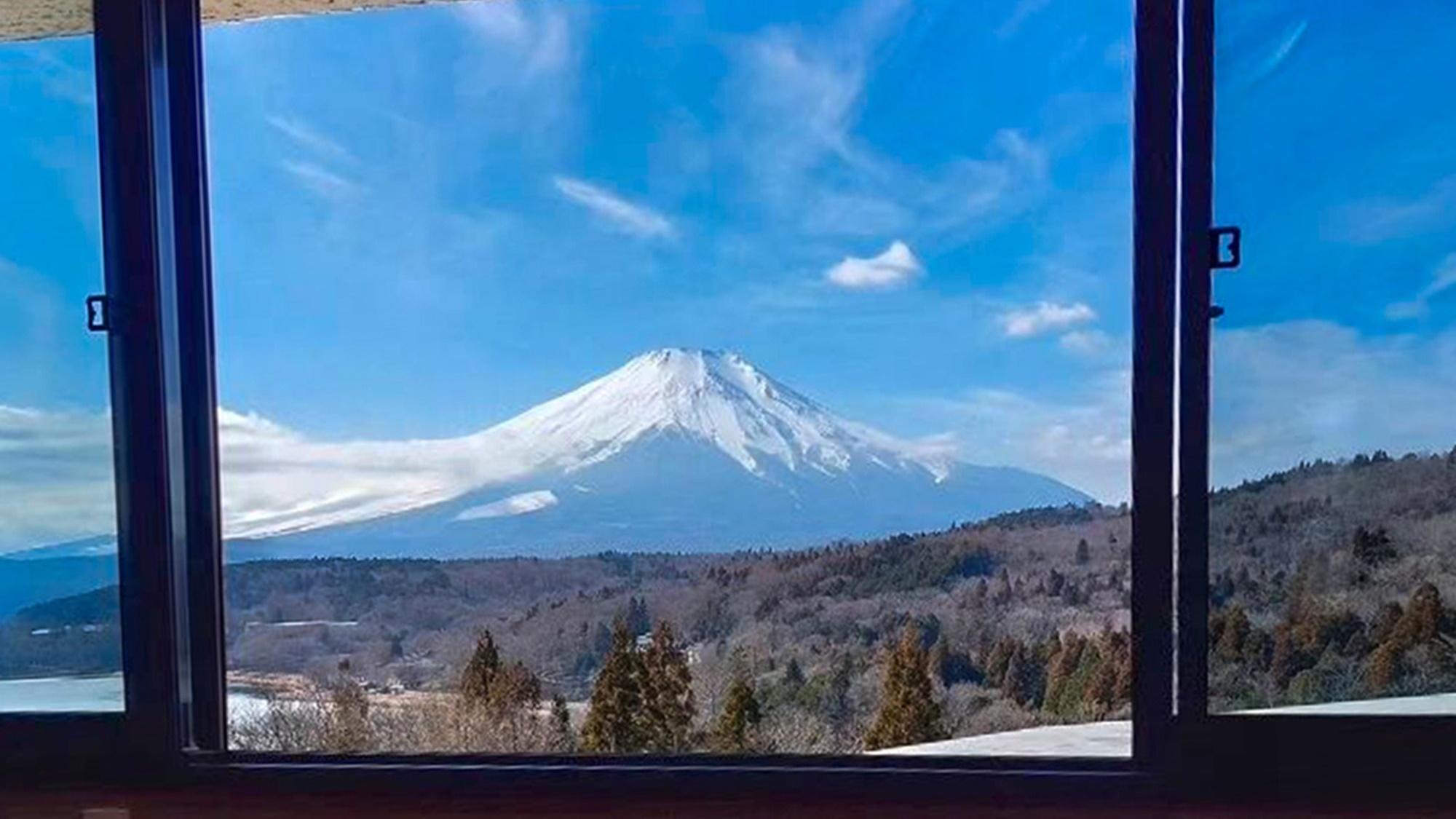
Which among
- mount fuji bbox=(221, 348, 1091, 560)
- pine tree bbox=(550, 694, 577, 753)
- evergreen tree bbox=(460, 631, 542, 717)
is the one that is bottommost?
pine tree bbox=(550, 694, 577, 753)

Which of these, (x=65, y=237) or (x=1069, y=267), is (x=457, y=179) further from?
(x=1069, y=267)

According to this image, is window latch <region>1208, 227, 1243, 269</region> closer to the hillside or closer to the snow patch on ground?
the hillside

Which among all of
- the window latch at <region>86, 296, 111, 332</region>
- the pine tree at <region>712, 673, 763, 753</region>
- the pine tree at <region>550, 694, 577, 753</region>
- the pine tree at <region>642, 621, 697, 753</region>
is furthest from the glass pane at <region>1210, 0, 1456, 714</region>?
the window latch at <region>86, 296, 111, 332</region>

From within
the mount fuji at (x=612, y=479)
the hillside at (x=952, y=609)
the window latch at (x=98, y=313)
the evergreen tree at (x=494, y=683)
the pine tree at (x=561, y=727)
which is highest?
the window latch at (x=98, y=313)

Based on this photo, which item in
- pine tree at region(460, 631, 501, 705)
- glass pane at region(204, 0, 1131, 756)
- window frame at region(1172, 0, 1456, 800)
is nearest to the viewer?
window frame at region(1172, 0, 1456, 800)

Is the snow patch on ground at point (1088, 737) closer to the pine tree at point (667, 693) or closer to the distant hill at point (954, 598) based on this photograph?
the distant hill at point (954, 598)

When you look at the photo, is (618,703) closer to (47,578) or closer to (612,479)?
(612,479)

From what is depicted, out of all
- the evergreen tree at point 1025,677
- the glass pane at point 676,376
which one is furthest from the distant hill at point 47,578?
the evergreen tree at point 1025,677
